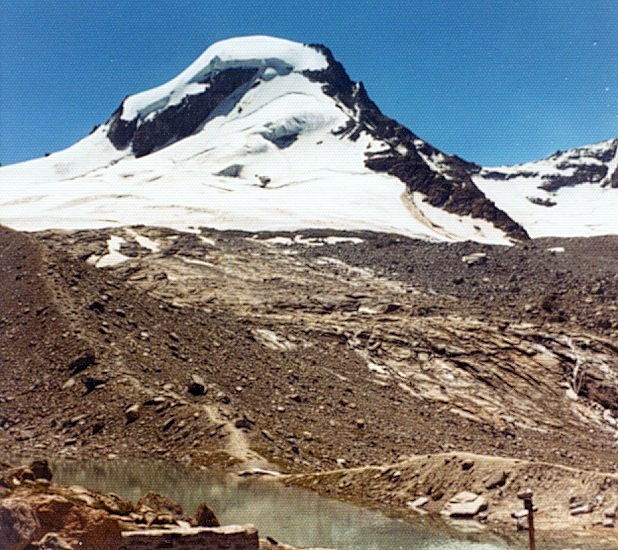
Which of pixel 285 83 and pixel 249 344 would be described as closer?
pixel 249 344

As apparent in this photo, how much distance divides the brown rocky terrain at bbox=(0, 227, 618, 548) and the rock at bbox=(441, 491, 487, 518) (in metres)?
0.19

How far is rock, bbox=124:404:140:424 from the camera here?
18.0m

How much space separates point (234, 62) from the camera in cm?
9656

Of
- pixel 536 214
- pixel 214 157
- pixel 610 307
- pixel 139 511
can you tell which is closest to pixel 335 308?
pixel 610 307

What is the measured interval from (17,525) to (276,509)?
285 inches

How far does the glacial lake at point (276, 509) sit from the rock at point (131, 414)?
1.69 metres

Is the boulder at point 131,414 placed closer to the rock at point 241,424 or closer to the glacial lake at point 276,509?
the glacial lake at point 276,509

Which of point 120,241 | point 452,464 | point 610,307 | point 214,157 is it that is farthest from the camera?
point 214,157

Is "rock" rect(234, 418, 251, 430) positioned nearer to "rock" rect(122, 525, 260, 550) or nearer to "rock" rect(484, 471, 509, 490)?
"rock" rect(484, 471, 509, 490)

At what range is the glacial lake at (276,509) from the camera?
38.1ft

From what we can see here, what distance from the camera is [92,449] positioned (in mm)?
16859

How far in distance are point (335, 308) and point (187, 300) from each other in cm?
558

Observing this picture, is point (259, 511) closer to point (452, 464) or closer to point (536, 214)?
point (452, 464)

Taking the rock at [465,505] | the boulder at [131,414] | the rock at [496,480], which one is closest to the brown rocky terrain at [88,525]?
the rock at [465,505]
